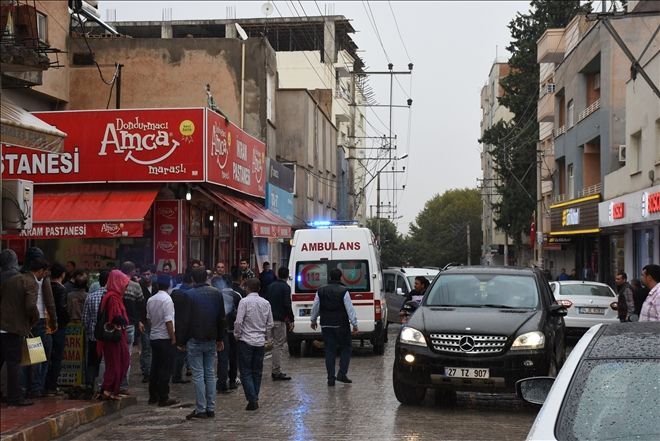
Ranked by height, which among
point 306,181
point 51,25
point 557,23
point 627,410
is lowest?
point 627,410

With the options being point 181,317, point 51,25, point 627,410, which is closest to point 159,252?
point 51,25

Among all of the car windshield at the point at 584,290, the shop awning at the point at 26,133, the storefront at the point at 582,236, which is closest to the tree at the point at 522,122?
the storefront at the point at 582,236

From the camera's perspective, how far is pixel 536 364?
11.3 metres

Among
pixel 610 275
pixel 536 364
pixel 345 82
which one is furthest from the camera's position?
pixel 345 82

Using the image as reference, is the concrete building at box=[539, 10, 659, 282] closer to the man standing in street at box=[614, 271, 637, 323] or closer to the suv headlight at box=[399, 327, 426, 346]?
the man standing in street at box=[614, 271, 637, 323]

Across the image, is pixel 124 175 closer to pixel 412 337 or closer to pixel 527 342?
pixel 412 337

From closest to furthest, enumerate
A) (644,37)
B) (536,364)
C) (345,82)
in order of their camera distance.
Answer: (536,364)
(644,37)
(345,82)

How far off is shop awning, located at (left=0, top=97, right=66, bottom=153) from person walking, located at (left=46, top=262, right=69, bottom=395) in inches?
68.0

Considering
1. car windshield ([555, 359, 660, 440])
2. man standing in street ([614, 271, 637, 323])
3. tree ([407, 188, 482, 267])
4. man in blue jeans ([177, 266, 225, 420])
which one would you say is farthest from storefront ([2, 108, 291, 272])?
tree ([407, 188, 482, 267])

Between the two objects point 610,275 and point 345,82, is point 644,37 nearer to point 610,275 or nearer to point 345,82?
point 610,275

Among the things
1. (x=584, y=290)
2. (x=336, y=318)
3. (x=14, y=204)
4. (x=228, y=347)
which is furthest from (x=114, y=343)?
(x=584, y=290)

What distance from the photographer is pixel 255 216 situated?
81.5ft

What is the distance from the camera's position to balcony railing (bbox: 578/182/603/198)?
37.5 metres

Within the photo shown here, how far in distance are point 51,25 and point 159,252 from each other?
7.65 metres
